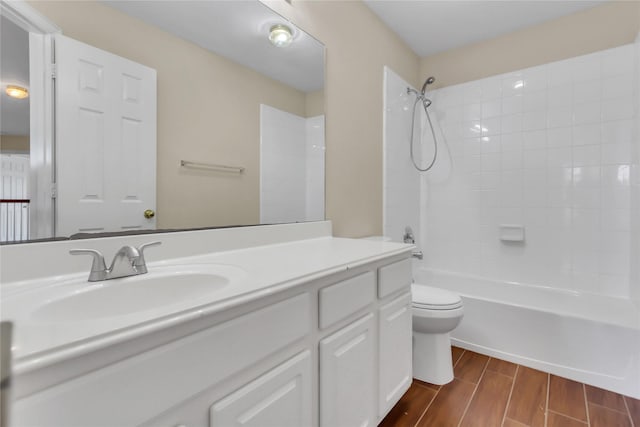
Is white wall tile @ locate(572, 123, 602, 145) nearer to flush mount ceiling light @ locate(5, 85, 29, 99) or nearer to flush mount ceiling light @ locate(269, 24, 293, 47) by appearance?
flush mount ceiling light @ locate(269, 24, 293, 47)

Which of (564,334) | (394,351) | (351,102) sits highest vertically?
(351,102)

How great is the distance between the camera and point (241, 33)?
134cm

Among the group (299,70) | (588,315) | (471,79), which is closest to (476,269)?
(588,315)

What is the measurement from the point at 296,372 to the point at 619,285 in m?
2.38

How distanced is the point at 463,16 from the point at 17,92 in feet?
8.38

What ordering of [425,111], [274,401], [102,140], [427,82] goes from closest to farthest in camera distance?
[274,401] → [102,140] → [427,82] → [425,111]

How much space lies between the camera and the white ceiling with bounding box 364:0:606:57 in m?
2.06

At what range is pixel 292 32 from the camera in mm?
1564

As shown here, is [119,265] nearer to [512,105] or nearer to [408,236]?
[408,236]

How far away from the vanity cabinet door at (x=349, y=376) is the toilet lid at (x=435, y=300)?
647mm

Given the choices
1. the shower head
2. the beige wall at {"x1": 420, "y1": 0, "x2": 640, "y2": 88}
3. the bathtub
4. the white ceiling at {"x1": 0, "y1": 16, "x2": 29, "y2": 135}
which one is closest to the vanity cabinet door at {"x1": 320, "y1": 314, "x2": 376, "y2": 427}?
the white ceiling at {"x1": 0, "y1": 16, "x2": 29, "y2": 135}

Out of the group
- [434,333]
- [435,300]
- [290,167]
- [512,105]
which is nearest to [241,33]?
[290,167]

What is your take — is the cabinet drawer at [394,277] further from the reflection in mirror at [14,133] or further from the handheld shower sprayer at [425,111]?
the handheld shower sprayer at [425,111]

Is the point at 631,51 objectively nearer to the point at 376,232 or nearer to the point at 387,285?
the point at 376,232
